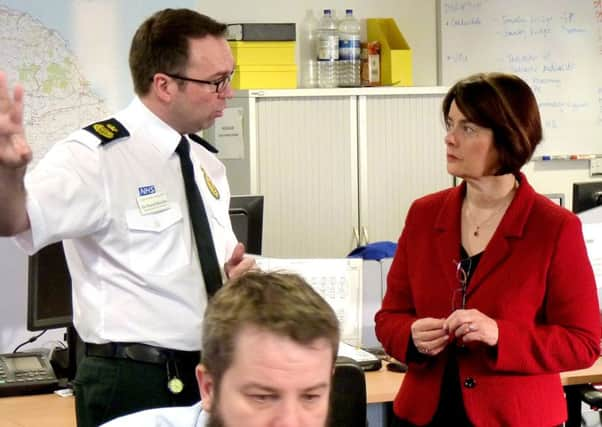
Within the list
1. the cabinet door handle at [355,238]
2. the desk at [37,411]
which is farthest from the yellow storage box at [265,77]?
the desk at [37,411]

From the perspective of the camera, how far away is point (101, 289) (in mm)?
2270

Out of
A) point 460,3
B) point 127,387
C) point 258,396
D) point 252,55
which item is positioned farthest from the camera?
point 460,3

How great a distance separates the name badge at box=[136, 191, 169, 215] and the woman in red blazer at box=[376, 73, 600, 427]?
1.93 ft

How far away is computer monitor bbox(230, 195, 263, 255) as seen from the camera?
333cm

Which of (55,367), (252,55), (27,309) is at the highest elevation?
(252,55)

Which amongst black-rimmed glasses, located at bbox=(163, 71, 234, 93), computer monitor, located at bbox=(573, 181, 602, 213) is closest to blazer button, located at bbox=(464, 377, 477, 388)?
black-rimmed glasses, located at bbox=(163, 71, 234, 93)

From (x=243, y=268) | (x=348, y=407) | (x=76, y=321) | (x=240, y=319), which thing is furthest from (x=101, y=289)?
(x=240, y=319)

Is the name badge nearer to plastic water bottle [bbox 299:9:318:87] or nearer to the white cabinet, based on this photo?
the white cabinet

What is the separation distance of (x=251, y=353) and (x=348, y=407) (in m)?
0.92

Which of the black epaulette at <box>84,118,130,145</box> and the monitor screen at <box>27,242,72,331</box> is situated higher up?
the black epaulette at <box>84,118,130,145</box>

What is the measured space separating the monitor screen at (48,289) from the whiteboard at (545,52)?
3.06 meters

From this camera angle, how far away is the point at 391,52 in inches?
210

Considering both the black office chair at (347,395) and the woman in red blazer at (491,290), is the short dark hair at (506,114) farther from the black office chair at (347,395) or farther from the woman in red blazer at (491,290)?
the black office chair at (347,395)

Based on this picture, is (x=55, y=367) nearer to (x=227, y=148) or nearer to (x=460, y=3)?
(x=227, y=148)
